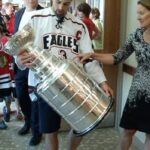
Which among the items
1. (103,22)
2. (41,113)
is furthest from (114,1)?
(41,113)

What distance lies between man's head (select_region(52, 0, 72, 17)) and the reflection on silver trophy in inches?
10.7

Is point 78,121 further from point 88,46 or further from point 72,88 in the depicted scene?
point 88,46

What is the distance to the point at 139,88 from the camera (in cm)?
199

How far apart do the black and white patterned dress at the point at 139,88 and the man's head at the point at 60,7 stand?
46 centimetres

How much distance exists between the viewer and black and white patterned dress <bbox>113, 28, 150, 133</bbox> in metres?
1.94

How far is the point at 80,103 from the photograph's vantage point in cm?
153

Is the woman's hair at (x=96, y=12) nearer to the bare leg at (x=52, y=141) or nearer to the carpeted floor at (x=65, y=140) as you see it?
the carpeted floor at (x=65, y=140)

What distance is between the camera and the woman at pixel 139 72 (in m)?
1.87

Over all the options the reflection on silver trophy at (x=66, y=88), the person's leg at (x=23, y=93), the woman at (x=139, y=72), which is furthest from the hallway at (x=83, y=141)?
the reflection on silver trophy at (x=66, y=88)

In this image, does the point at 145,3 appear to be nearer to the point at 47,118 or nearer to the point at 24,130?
the point at 47,118

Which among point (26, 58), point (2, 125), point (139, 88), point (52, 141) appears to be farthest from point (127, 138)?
point (2, 125)

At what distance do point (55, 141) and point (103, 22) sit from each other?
1305 millimetres

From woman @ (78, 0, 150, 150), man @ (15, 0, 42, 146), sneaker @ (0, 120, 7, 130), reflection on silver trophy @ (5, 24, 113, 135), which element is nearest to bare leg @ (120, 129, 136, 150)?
woman @ (78, 0, 150, 150)

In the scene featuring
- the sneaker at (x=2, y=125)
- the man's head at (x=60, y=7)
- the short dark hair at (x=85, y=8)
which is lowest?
the sneaker at (x=2, y=125)
